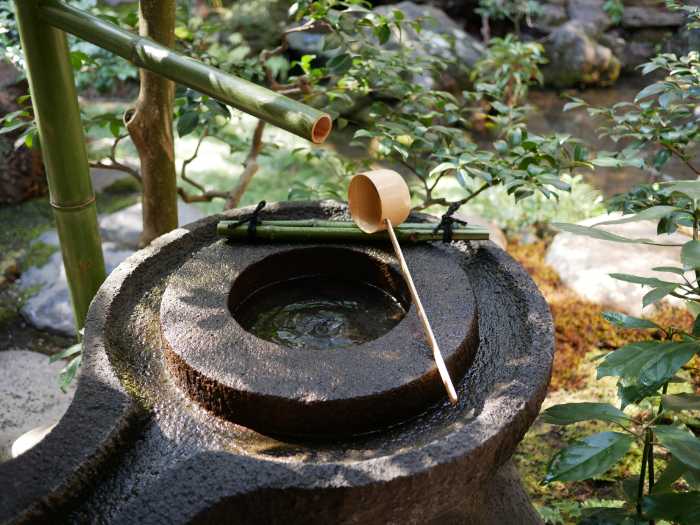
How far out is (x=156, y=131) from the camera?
8.60 feet

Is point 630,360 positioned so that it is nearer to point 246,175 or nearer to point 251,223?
point 251,223

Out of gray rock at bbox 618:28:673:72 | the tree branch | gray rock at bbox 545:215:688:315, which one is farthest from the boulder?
the tree branch

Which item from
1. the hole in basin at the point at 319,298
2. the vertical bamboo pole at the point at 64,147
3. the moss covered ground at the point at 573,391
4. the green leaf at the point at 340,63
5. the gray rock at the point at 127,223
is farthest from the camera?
the gray rock at the point at 127,223

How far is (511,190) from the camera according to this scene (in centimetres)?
226

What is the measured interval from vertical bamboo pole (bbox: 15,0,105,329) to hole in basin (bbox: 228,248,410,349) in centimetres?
63

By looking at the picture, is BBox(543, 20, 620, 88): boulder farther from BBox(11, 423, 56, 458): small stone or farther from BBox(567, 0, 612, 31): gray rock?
BBox(11, 423, 56, 458): small stone

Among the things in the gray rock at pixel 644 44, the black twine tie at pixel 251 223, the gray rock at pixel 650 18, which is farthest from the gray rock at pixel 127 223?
the gray rock at pixel 650 18

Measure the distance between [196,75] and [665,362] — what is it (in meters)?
1.29

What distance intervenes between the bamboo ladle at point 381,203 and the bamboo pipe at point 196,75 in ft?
2.31

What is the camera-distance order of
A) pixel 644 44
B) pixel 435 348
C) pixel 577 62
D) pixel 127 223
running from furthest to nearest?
pixel 644 44 < pixel 577 62 < pixel 127 223 < pixel 435 348

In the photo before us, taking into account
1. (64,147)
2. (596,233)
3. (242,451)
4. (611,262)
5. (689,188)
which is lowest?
(611,262)

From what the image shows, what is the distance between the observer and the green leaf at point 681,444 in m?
1.31

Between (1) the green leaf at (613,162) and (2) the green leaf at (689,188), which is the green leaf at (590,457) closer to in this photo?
(2) the green leaf at (689,188)

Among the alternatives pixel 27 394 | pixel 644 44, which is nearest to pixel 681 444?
pixel 27 394
